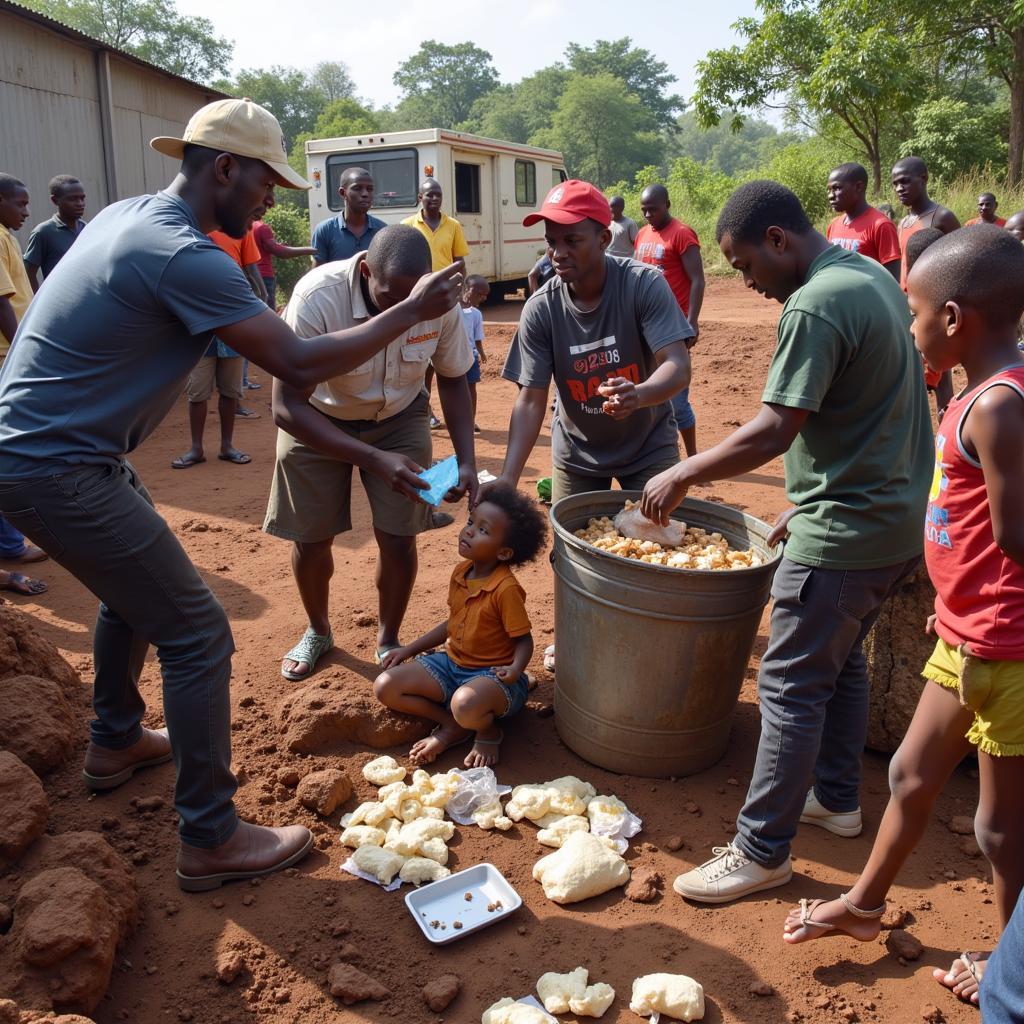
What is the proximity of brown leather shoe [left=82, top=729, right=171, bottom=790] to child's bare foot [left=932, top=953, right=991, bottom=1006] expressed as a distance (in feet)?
8.15

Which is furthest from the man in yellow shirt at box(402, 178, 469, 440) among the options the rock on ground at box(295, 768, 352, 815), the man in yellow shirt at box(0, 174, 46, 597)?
the rock on ground at box(295, 768, 352, 815)

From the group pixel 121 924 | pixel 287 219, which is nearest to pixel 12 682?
pixel 121 924

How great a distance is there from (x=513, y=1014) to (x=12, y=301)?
16.9ft

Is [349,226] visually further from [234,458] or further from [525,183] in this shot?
[525,183]

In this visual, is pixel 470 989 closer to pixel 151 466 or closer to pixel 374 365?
pixel 374 365

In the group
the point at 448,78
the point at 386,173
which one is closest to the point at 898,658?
the point at 386,173

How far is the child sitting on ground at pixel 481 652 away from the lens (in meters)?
3.42

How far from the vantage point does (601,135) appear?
65.6 meters

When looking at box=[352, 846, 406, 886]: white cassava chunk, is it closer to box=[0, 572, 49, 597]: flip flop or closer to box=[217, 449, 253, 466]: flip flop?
box=[0, 572, 49, 597]: flip flop

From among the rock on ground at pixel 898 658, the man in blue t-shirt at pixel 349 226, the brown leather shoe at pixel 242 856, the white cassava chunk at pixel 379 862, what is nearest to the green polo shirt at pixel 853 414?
the rock on ground at pixel 898 658

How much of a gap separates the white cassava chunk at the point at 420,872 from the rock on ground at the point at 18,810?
110 centimetres

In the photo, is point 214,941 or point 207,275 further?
→ point 214,941

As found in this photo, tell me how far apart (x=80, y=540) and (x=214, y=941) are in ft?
3.90

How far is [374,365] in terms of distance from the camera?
365cm
